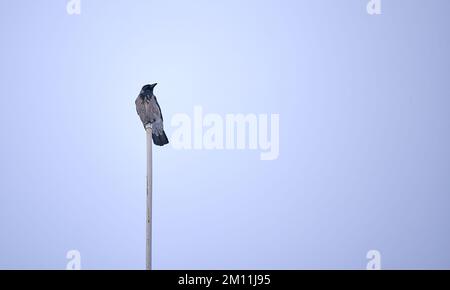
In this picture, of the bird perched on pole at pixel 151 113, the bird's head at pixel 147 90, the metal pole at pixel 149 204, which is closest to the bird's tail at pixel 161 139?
the bird perched on pole at pixel 151 113

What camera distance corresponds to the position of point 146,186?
4188mm

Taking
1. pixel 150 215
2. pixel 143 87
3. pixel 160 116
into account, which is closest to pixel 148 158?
pixel 150 215

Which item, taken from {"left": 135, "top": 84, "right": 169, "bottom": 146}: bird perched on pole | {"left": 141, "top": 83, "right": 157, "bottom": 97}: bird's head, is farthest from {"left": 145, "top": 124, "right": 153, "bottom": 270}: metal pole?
{"left": 141, "top": 83, "right": 157, "bottom": 97}: bird's head

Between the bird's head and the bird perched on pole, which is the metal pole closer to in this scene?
the bird perched on pole

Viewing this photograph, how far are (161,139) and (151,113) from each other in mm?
450

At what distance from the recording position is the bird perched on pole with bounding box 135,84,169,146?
18.8 ft

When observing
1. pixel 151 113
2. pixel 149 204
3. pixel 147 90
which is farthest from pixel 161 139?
pixel 149 204

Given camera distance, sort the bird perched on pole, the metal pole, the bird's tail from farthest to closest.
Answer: the bird's tail, the bird perched on pole, the metal pole

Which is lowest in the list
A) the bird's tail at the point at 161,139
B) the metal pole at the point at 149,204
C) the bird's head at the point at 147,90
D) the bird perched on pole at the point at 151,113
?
the metal pole at the point at 149,204

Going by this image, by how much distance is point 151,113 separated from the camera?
5730 mm

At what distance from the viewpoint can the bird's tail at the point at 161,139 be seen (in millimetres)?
5879

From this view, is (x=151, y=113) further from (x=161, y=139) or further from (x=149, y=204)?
(x=149, y=204)

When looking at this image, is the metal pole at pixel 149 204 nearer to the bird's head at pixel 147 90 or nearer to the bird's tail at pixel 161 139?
the bird's tail at pixel 161 139

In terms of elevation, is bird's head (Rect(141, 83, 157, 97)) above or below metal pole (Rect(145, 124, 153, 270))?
above
